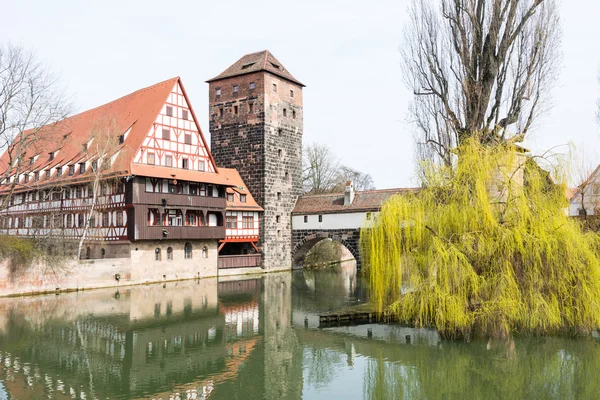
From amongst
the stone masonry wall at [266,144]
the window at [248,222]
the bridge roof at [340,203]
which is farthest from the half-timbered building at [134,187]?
the bridge roof at [340,203]

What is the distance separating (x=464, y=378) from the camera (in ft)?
37.8

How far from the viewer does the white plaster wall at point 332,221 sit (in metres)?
34.2

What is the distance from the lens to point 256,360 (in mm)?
13023

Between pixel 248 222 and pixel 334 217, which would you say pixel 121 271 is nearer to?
pixel 248 222

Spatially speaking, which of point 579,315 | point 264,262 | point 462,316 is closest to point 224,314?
point 462,316

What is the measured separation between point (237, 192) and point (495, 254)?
24354 millimetres

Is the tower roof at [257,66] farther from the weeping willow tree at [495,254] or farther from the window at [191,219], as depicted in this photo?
the weeping willow tree at [495,254]

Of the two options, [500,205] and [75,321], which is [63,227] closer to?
[75,321]

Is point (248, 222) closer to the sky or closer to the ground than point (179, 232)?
closer to the sky

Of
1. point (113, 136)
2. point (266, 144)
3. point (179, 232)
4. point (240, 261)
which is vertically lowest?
point (240, 261)

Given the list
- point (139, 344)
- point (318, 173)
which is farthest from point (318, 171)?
point (139, 344)

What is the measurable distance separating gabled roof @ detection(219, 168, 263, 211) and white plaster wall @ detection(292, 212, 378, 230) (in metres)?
3.15

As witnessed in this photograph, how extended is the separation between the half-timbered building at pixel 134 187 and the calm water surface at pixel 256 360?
8.44 meters

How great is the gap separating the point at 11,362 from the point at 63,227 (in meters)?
18.4
